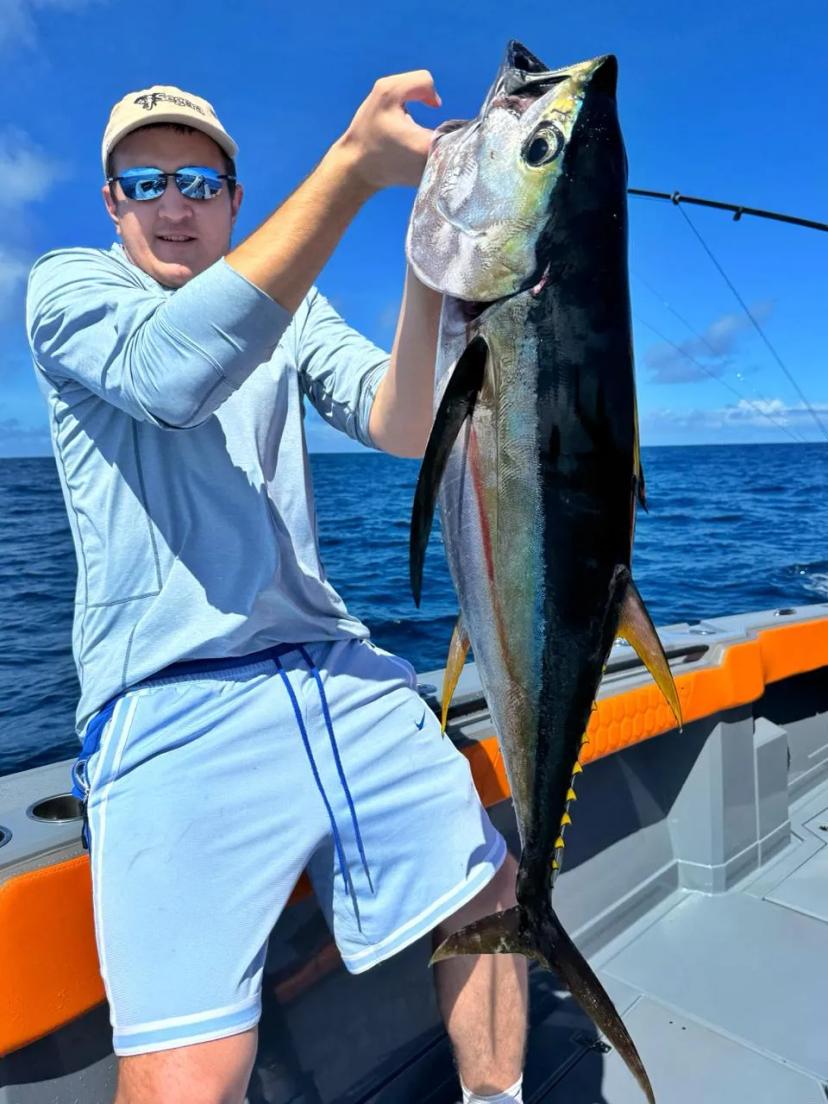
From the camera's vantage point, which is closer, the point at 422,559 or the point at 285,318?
the point at 422,559

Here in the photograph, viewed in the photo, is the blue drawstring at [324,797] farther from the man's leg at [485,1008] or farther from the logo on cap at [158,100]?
the logo on cap at [158,100]

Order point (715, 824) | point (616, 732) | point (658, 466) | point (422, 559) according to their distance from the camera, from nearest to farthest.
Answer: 1. point (422, 559)
2. point (616, 732)
3. point (715, 824)
4. point (658, 466)

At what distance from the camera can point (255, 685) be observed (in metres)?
1.67

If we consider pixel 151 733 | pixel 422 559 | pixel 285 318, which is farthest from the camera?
pixel 151 733

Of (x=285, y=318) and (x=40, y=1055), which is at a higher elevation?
(x=285, y=318)

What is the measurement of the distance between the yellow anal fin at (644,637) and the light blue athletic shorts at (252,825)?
57 cm

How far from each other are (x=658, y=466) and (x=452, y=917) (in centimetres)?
4958

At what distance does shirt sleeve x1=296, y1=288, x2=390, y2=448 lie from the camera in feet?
6.26

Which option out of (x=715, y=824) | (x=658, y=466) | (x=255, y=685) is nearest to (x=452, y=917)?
(x=255, y=685)

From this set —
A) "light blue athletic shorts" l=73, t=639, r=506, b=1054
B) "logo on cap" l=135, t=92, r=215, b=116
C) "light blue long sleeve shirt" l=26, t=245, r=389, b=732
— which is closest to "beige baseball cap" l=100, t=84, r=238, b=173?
"logo on cap" l=135, t=92, r=215, b=116

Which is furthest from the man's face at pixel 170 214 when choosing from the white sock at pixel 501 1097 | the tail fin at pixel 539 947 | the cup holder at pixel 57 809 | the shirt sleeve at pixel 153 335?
the white sock at pixel 501 1097

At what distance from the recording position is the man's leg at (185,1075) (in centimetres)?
134

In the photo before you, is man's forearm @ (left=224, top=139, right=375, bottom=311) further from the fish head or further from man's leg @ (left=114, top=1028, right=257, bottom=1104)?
man's leg @ (left=114, top=1028, right=257, bottom=1104)

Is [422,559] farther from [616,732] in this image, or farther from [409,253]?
[616,732]
